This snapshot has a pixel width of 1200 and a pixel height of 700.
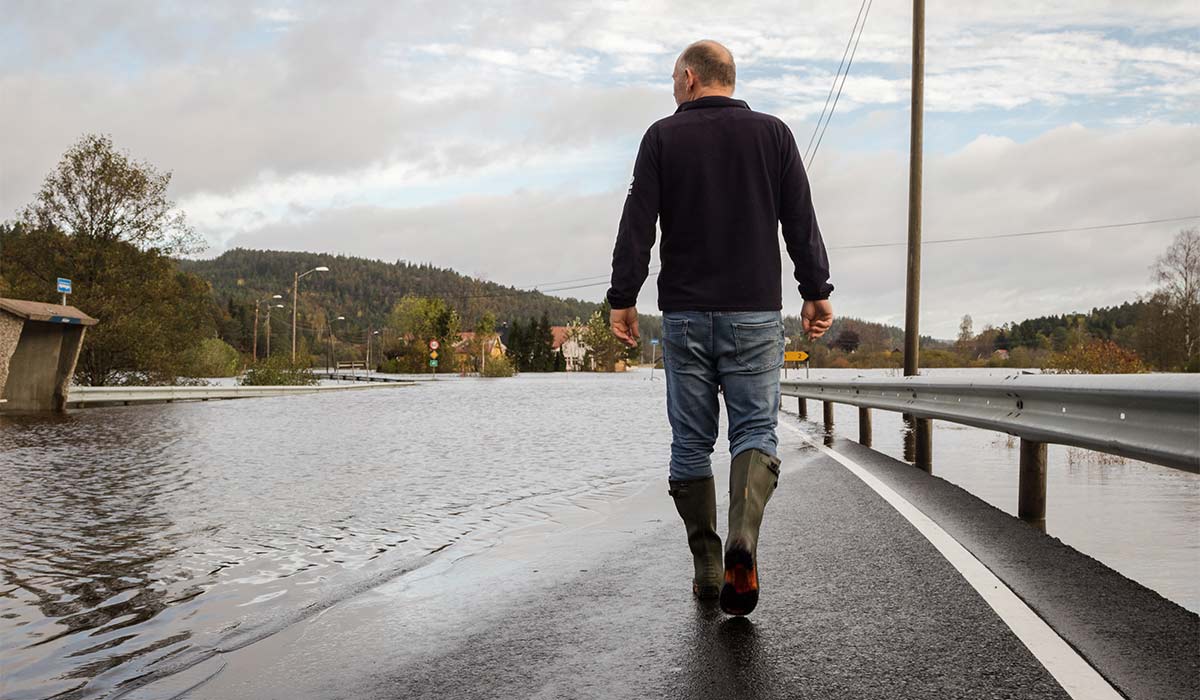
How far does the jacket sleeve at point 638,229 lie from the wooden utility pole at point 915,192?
1576 cm

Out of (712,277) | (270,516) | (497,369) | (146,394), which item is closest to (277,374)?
(146,394)

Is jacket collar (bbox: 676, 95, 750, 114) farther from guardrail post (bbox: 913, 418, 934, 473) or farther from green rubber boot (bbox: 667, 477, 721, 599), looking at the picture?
guardrail post (bbox: 913, 418, 934, 473)

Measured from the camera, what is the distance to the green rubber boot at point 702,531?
4188 millimetres

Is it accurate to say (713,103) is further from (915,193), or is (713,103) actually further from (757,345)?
(915,193)

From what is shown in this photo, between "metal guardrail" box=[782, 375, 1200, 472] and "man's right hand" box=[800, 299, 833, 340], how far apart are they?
4.66ft

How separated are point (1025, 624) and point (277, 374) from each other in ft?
145

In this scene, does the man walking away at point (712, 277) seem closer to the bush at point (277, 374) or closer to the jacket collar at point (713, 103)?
the jacket collar at point (713, 103)

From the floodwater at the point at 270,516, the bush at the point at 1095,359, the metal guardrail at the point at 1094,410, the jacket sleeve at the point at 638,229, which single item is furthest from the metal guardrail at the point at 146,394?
the bush at the point at 1095,359

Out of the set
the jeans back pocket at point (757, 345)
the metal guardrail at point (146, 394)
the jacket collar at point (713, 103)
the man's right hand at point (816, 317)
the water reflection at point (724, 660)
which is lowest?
the metal guardrail at point (146, 394)

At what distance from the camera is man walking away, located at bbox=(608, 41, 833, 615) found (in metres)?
4.16

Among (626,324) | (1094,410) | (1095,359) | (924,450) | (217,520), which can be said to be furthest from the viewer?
(1095,359)

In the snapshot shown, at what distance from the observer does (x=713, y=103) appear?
436cm

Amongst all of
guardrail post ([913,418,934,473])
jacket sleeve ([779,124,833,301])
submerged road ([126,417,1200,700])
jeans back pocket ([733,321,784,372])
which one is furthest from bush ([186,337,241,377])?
jeans back pocket ([733,321,784,372])

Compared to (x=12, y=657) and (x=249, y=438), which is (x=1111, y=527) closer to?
(x=12, y=657)
